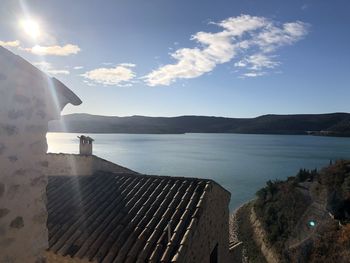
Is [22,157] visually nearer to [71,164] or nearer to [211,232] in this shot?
[211,232]

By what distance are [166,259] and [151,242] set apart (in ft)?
2.41

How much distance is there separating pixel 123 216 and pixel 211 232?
8.56 feet

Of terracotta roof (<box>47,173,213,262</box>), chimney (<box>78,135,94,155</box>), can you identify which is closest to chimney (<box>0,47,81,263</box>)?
terracotta roof (<box>47,173,213,262</box>)

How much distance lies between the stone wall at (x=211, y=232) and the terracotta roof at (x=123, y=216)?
0.88 ft

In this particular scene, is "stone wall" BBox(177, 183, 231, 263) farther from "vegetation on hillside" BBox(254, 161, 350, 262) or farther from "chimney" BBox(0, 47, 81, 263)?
"vegetation on hillside" BBox(254, 161, 350, 262)

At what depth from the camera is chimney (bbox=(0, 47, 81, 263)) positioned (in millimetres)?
3631

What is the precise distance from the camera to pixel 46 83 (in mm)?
4199

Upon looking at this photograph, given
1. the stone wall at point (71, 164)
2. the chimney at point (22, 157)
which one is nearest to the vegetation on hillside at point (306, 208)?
the stone wall at point (71, 164)

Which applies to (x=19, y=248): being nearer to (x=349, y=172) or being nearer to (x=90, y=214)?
(x=90, y=214)

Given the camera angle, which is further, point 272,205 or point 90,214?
point 272,205

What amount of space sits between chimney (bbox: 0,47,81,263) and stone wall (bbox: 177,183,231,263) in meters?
4.49


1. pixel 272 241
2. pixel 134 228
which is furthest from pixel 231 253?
pixel 272 241

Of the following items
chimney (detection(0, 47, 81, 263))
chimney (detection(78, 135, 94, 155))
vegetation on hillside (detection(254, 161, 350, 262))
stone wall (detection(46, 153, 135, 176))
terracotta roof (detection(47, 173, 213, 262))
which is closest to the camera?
chimney (detection(0, 47, 81, 263))

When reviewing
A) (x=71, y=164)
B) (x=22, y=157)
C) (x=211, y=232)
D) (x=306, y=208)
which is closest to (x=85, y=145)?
(x=71, y=164)
